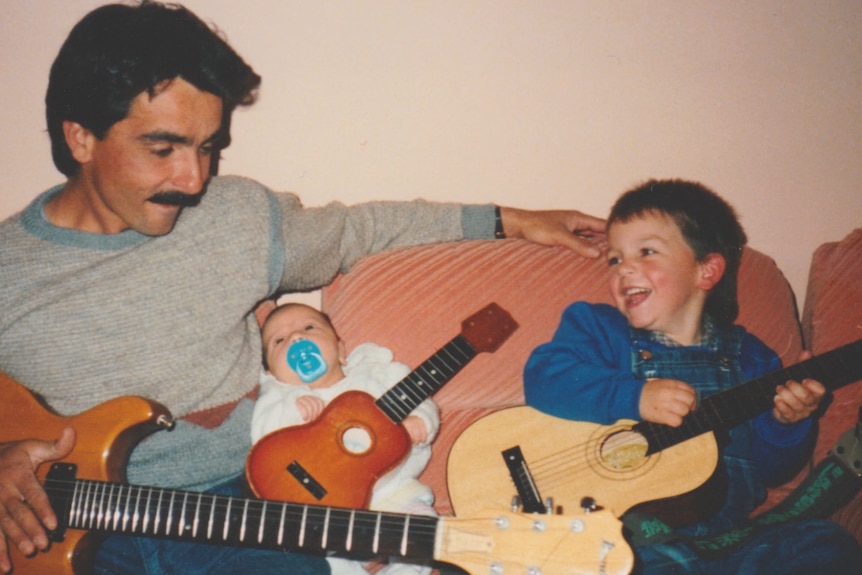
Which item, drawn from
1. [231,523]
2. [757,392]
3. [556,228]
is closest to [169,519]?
[231,523]

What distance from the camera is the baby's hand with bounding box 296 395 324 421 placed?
1.42 meters

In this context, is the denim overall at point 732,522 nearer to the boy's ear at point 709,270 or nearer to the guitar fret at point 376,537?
the boy's ear at point 709,270

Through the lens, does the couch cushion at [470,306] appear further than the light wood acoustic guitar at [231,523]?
Yes

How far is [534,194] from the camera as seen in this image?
1.92m

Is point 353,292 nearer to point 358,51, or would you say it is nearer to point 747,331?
point 358,51

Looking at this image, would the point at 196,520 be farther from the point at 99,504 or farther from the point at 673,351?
the point at 673,351

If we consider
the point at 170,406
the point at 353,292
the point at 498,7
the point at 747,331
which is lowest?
the point at 170,406

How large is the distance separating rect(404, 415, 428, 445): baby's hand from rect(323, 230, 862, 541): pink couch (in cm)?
18

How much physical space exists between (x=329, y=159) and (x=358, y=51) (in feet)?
1.16

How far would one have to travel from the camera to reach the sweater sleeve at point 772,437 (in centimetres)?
140

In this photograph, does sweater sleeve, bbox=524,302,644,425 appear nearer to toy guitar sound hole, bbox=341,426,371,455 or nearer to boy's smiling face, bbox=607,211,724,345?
boy's smiling face, bbox=607,211,724,345

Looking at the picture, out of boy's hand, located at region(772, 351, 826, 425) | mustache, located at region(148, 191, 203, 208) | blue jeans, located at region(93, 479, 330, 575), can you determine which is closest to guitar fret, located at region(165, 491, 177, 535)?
blue jeans, located at region(93, 479, 330, 575)

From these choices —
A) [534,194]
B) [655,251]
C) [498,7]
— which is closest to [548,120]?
[534,194]

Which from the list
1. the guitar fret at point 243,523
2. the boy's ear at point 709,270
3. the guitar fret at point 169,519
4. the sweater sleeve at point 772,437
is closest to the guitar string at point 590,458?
the sweater sleeve at point 772,437
